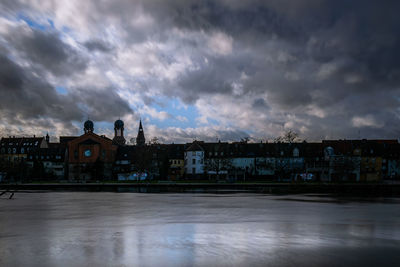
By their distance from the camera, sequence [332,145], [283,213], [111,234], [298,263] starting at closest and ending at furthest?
[298,263], [111,234], [283,213], [332,145]

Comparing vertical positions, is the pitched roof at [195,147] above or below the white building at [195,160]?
above

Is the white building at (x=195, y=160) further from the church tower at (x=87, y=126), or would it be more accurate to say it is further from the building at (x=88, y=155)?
the church tower at (x=87, y=126)

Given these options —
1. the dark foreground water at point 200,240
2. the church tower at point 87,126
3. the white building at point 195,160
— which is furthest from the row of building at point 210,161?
the dark foreground water at point 200,240

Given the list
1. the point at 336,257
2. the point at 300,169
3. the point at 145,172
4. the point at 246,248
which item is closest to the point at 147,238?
the point at 246,248

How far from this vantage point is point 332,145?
12069cm

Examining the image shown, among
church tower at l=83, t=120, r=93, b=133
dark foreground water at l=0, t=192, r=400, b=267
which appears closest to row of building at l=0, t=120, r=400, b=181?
church tower at l=83, t=120, r=93, b=133

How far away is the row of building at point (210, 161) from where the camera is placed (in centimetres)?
11331

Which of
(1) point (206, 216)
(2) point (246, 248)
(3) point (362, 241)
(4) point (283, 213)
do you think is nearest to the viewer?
(2) point (246, 248)

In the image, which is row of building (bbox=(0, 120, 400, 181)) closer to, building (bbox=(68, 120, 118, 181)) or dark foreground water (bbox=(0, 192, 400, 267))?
building (bbox=(68, 120, 118, 181))

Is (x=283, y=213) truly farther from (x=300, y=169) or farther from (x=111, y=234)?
(x=300, y=169)

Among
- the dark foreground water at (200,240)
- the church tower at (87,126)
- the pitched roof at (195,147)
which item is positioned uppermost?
the church tower at (87,126)

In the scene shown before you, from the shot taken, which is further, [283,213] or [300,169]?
[300,169]

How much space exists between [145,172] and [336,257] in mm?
96418

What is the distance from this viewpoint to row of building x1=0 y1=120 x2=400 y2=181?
372ft
